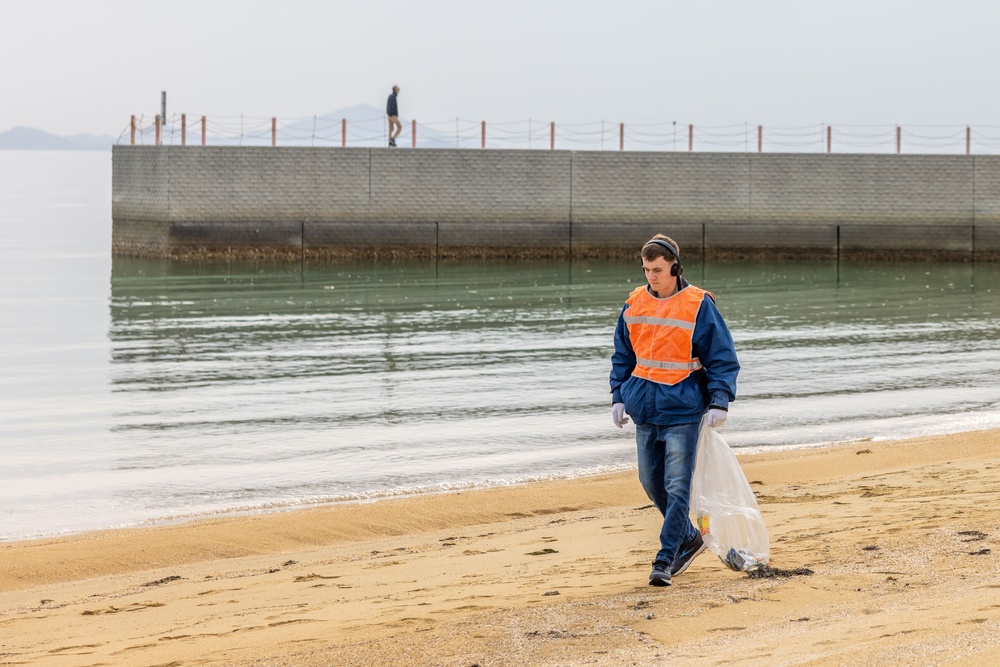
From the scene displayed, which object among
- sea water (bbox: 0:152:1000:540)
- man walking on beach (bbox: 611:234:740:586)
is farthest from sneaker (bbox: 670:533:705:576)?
sea water (bbox: 0:152:1000:540)

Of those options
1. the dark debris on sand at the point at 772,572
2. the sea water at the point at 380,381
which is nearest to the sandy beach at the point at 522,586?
the dark debris on sand at the point at 772,572

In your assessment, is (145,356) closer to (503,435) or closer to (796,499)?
(503,435)

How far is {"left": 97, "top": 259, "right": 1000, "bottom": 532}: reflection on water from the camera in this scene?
405 inches

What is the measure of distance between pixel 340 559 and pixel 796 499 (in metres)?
2.83

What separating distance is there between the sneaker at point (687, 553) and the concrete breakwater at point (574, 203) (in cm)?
2782

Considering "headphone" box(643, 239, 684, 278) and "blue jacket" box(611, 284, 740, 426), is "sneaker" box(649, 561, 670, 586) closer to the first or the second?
"blue jacket" box(611, 284, 740, 426)

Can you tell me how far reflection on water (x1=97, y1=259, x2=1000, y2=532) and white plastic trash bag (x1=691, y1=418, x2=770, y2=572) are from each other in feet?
13.0

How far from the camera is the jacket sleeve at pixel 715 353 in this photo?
557 cm

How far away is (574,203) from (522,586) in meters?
28.9

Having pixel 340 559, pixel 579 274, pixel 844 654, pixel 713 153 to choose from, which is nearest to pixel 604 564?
pixel 340 559

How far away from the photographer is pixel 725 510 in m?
5.73

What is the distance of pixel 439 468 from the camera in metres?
10.1

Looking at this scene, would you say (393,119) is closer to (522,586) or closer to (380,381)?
(380,381)

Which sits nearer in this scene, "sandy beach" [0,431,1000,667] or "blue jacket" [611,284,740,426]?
"sandy beach" [0,431,1000,667]
